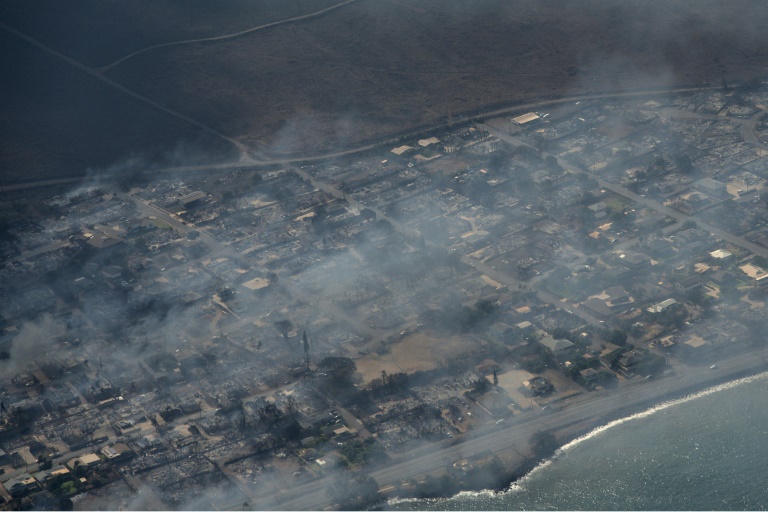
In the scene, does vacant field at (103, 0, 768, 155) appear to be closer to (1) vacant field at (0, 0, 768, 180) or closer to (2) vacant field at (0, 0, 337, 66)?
(1) vacant field at (0, 0, 768, 180)

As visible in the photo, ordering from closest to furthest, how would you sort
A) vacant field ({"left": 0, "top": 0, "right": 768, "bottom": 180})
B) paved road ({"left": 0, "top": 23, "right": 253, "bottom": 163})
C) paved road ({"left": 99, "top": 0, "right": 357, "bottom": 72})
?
paved road ({"left": 0, "top": 23, "right": 253, "bottom": 163}) < vacant field ({"left": 0, "top": 0, "right": 768, "bottom": 180}) < paved road ({"left": 99, "top": 0, "right": 357, "bottom": 72})

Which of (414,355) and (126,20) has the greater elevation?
(126,20)

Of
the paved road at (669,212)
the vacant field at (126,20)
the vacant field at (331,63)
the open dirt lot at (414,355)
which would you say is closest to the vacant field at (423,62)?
the vacant field at (331,63)

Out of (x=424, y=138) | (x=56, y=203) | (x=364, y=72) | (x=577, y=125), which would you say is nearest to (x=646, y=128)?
(x=577, y=125)

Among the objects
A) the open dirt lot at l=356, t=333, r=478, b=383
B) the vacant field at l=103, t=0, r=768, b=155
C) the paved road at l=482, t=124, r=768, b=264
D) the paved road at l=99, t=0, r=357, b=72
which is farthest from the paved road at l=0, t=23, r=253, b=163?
the open dirt lot at l=356, t=333, r=478, b=383

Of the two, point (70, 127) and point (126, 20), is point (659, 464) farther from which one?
point (126, 20)

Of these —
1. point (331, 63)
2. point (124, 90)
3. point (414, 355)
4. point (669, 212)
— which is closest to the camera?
point (414, 355)

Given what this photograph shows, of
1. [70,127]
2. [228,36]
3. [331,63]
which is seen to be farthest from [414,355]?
[228,36]
